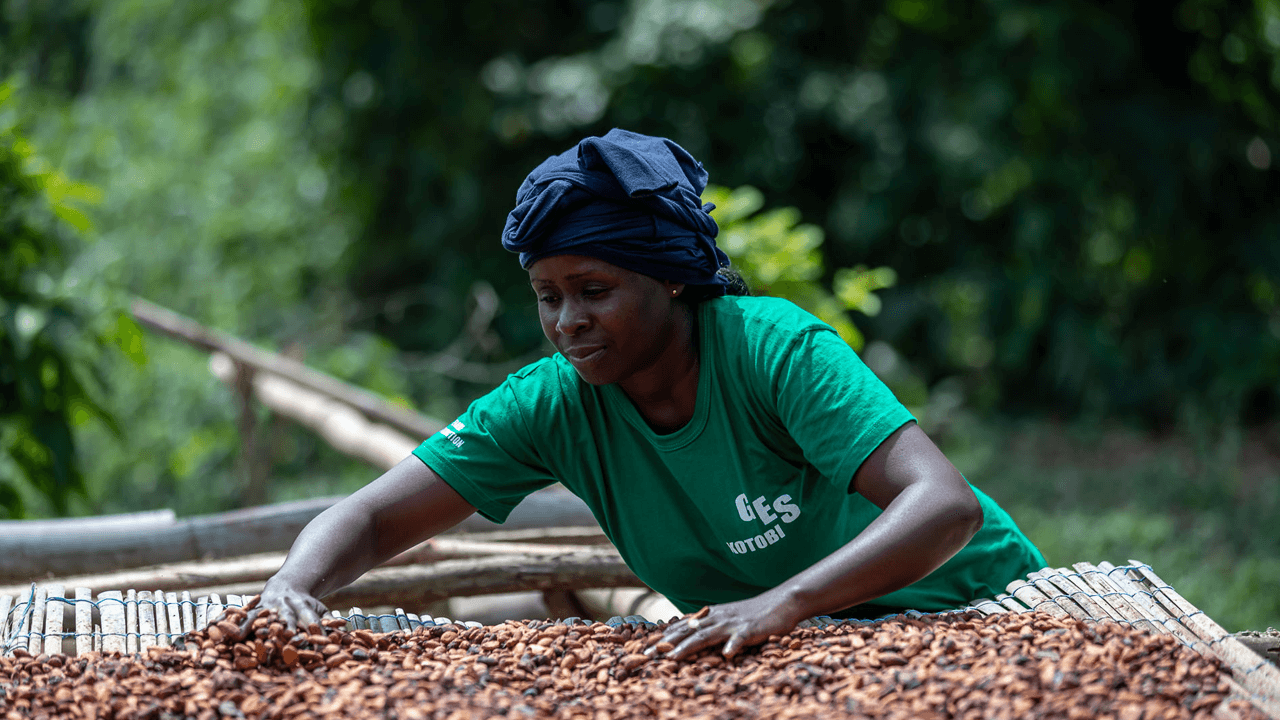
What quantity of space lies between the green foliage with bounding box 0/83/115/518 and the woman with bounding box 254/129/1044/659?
90.4 inches

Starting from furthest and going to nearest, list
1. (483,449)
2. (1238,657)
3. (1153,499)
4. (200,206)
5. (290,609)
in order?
(200,206), (1153,499), (483,449), (290,609), (1238,657)

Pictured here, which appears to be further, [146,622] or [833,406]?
[146,622]

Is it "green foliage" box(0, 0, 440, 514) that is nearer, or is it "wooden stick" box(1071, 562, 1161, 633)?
"wooden stick" box(1071, 562, 1161, 633)

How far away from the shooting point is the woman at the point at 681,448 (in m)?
1.80

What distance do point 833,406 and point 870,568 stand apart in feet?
0.93

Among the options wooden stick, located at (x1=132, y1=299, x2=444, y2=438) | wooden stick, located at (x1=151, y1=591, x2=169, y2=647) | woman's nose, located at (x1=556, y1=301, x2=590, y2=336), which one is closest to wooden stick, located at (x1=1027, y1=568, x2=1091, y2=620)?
woman's nose, located at (x1=556, y1=301, x2=590, y2=336)

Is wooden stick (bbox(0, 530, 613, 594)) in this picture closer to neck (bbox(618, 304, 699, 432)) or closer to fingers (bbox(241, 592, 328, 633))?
neck (bbox(618, 304, 699, 432))

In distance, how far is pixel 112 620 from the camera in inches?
79.0

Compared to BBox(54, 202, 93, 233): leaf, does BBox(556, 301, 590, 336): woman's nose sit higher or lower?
lower

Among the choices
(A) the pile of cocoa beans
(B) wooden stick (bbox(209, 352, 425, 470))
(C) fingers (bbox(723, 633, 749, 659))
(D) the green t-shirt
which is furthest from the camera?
(B) wooden stick (bbox(209, 352, 425, 470))

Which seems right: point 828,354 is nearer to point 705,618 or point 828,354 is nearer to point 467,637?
point 705,618

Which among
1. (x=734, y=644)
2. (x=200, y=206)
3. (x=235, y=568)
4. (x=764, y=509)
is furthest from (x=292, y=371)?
(x=734, y=644)

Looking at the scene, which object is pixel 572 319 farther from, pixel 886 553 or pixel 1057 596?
pixel 1057 596

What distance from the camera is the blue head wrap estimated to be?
197 cm
